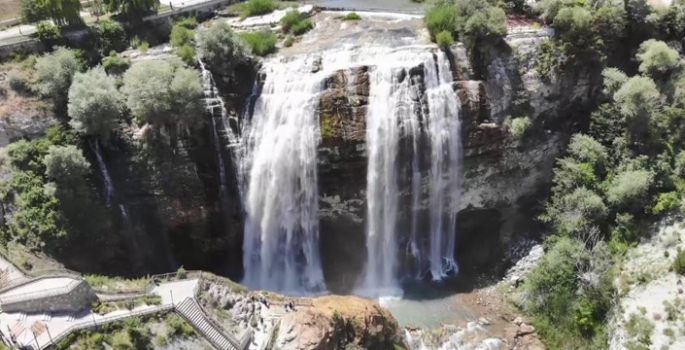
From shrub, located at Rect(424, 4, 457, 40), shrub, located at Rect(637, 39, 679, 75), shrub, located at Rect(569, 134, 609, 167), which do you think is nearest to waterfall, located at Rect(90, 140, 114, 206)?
shrub, located at Rect(424, 4, 457, 40)

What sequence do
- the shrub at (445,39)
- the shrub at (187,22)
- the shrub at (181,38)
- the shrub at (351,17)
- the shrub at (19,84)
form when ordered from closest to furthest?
the shrub at (19,84) → the shrub at (445,39) → the shrub at (181,38) → the shrub at (187,22) → the shrub at (351,17)

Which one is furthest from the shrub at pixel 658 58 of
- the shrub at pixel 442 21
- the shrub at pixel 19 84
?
the shrub at pixel 19 84

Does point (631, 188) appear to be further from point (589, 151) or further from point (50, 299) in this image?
point (50, 299)

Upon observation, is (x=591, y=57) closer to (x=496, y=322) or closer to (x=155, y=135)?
(x=496, y=322)

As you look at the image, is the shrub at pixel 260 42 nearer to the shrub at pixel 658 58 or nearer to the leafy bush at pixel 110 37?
the leafy bush at pixel 110 37

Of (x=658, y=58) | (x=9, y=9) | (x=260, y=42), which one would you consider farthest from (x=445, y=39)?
(x=9, y=9)

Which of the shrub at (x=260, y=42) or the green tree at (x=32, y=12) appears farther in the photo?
the green tree at (x=32, y=12)

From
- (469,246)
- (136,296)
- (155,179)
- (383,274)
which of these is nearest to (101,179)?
(155,179)
